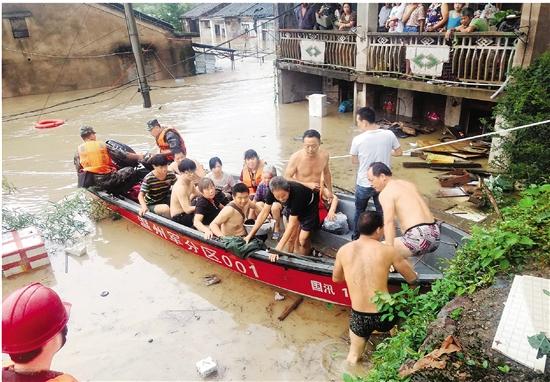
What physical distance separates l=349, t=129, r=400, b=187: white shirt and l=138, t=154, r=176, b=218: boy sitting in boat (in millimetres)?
3118

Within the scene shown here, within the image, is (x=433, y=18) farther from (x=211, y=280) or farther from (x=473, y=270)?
(x=473, y=270)

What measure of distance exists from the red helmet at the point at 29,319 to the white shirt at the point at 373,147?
406 centimetres

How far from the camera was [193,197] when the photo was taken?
6.43 m

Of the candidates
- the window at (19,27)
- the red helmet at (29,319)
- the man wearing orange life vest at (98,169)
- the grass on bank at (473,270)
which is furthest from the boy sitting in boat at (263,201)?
the window at (19,27)

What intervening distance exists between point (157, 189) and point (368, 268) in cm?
426

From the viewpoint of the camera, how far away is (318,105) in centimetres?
1359

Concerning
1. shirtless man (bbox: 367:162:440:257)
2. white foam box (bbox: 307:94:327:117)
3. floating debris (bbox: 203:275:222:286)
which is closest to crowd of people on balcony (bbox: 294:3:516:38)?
white foam box (bbox: 307:94:327:117)

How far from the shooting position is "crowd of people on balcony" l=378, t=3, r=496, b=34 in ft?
28.5

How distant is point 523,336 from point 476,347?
0.87 feet

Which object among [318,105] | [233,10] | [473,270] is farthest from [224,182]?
[233,10]

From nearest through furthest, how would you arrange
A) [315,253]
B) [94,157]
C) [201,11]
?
[315,253] → [94,157] → [201,11]

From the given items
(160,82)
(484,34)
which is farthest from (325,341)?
A: (160,82)

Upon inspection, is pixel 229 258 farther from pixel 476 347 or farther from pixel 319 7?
pixel 319 7

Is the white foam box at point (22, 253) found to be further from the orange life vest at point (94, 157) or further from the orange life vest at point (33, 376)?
the orange life vest at point (33, 376)
